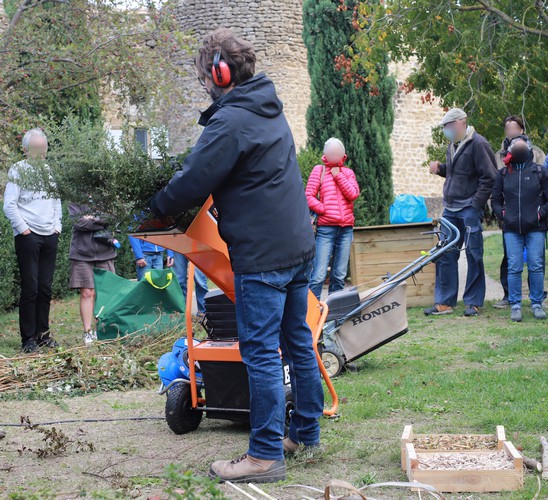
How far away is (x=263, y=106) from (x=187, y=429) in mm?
2166

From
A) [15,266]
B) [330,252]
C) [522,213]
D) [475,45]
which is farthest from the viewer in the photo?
[15,266]

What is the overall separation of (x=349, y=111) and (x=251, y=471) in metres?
15.5

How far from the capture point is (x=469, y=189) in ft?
31.7

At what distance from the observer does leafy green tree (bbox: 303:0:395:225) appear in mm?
18672

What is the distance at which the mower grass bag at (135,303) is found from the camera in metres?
8.33

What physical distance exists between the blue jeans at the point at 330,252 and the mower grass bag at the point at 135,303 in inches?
65.6

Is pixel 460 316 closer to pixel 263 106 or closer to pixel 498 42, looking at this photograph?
pixel 498 42

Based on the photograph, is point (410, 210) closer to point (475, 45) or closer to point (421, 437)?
point (475, 45)

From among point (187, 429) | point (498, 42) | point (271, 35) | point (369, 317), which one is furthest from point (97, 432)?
point (271, 35)

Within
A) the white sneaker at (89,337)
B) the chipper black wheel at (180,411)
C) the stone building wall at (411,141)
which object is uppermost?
the chipper black wheel at (180,411)

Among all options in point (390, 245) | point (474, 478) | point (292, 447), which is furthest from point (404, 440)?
point (390, 245)

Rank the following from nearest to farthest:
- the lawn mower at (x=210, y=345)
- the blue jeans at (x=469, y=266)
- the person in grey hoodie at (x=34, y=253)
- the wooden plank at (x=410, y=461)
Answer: the wooden plank at (x=410, y=461) → the lawn mower at (x=210, y=345) → the person in grey hoodie at (x=34, y=253) → the blue jeans at (x=469, y=266)

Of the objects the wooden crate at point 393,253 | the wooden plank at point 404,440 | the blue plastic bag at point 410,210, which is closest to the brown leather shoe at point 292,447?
the wooden plank at point 404,440

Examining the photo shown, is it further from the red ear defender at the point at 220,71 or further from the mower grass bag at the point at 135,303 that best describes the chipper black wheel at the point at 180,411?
the mower grass bag at the point at 135,303
